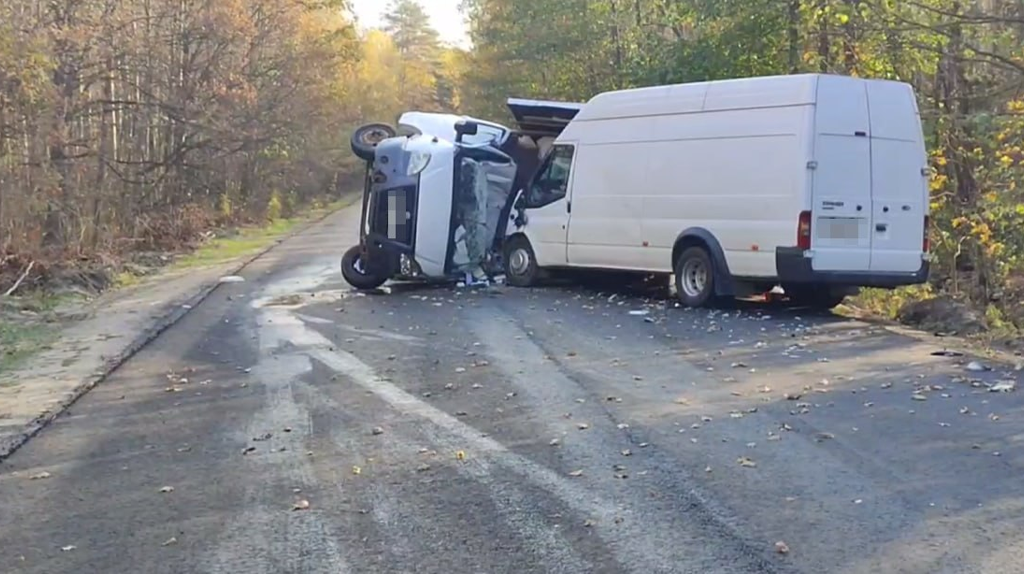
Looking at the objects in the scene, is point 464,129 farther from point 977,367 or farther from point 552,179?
point 977,367

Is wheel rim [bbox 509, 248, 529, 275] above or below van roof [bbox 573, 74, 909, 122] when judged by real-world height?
below

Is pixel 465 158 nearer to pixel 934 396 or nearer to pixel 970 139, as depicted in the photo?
pixel 970 139

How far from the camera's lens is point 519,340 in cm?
1216

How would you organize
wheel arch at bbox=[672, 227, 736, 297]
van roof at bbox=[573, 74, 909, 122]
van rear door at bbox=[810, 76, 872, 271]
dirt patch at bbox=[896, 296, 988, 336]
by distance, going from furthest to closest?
1. wheel arch at bbox=[672, 227, 736, 297]
2. van roof at bbox=[573, 74, 909, 122]
3. van rear door at bbox=[810, 76, 872, 271]
4. dirt patch at bbox=[896, 296, 988, 336]

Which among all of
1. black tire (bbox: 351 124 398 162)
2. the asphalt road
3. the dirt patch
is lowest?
the asphalt road

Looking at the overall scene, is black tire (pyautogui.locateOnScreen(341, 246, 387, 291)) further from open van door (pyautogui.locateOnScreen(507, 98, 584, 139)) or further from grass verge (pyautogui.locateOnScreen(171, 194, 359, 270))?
grass verge (pyautogui.locateOnScreen(171, 194, 359, 270))

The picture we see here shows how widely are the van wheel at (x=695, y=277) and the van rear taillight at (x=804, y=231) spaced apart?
4.45 ft

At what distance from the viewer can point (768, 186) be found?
43.9 feet

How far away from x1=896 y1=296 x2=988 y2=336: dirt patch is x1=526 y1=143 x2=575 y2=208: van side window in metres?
4.89

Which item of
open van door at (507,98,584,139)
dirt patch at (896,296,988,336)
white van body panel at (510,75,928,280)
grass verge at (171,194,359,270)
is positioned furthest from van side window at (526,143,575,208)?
grass verge at (171,194,359,270)

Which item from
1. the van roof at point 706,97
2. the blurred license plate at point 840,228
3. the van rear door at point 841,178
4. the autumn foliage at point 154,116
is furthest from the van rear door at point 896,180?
the autumn foliage at point 154,116

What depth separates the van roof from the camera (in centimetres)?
1316

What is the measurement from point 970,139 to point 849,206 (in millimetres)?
4729

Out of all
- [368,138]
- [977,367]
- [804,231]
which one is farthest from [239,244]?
[977,367]
